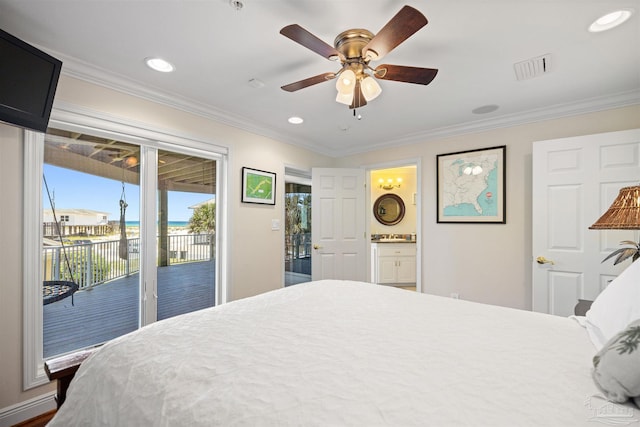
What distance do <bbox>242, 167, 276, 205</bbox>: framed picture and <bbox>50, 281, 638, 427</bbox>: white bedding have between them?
82.1 inches

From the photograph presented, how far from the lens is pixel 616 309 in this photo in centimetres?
97

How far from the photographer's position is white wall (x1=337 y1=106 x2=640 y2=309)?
286 centimetres

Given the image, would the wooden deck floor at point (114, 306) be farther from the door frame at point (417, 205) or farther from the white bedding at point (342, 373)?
the door frame at point (417, 205)

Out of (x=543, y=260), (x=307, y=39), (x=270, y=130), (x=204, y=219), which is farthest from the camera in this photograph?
(x=270, y=130)

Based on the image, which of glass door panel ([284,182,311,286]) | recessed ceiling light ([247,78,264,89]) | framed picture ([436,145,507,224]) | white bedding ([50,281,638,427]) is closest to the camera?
white bedding ([50,281,638,427])

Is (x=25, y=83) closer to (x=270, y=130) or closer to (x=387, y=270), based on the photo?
(x=270, y=130)

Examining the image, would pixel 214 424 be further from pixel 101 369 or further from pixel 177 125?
pixel 177 125

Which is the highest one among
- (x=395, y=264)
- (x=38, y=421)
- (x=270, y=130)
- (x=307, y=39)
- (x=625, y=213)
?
(x=270, y=130)

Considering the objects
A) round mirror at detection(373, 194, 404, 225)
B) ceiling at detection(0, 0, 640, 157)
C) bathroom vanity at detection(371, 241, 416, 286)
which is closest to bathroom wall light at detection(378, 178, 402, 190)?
round mirror at detection(373, 194, 404, 225)

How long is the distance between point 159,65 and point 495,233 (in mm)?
3610

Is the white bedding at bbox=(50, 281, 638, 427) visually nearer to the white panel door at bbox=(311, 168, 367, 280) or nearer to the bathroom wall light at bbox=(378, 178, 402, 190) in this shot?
the white panel door at bbox=(311, 168, 367, 280)

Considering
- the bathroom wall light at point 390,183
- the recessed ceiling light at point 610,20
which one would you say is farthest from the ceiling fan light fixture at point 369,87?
the bathroom wall light at point 390,183

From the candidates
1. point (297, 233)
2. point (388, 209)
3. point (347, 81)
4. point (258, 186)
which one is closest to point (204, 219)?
point (258, 186)

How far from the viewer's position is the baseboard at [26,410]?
5.82ft
